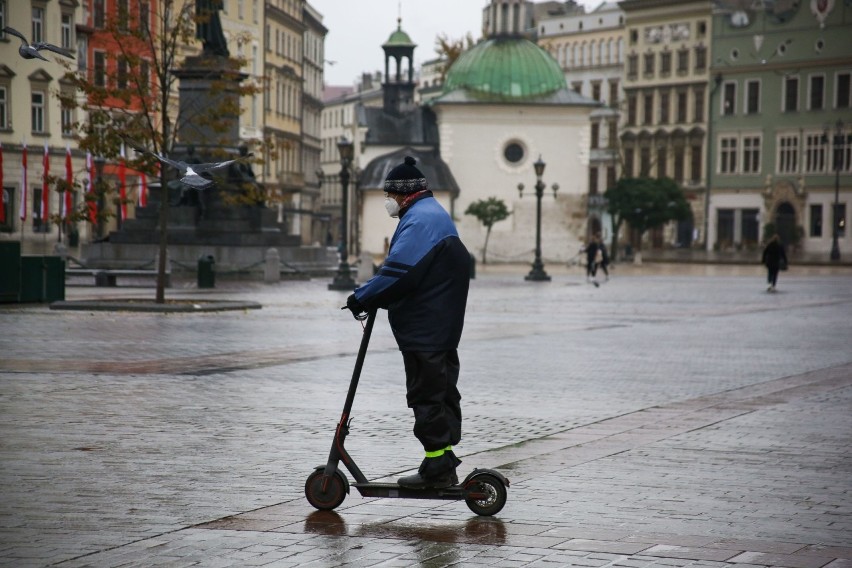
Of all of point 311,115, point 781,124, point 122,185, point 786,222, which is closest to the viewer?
point 122,185

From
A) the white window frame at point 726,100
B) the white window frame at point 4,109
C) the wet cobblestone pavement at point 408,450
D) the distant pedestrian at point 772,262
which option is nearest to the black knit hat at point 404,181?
the wet cobblestone pavement at point 408,450

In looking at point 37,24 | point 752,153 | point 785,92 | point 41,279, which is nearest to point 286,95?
point 752,153

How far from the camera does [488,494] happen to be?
7465 mm

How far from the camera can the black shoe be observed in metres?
7.48

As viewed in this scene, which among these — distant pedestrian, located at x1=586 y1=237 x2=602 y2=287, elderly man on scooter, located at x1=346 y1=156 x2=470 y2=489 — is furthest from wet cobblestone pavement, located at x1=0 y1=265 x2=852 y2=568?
distant pedestrian, located at x1=586 y1=237 x2=602 y2=287

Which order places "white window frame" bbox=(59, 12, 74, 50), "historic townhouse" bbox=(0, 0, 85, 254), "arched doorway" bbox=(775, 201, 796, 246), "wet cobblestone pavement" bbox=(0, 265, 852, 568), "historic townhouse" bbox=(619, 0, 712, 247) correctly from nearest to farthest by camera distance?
"wet cobblestone pavement" bbox=(0, 265, 852, 568), "historic townhouse" bbox=(0, 0, 85, 254), "white window frame" bbox=(59, 12, 74, 50), "arched doorway" bbox=(775, 201, 796, 246), "historic townhouse" bbox=(619, 0, 712, 247)

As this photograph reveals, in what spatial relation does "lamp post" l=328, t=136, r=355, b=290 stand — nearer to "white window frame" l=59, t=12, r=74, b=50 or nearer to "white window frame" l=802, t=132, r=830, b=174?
"white window frame" l=59, t=12, r=74, b=50

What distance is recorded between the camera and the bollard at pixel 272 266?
39.1m

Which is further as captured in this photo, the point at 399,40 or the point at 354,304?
the point at 399,40

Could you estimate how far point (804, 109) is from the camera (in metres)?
92.2

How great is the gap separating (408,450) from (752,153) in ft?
291

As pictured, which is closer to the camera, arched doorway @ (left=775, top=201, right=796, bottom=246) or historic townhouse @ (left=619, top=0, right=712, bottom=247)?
arched doorway @ (left=775, top=201, right=796, bottom=246)

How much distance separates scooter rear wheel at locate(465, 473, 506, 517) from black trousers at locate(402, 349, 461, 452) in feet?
0.85

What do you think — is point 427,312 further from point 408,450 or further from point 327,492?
point 408,450
